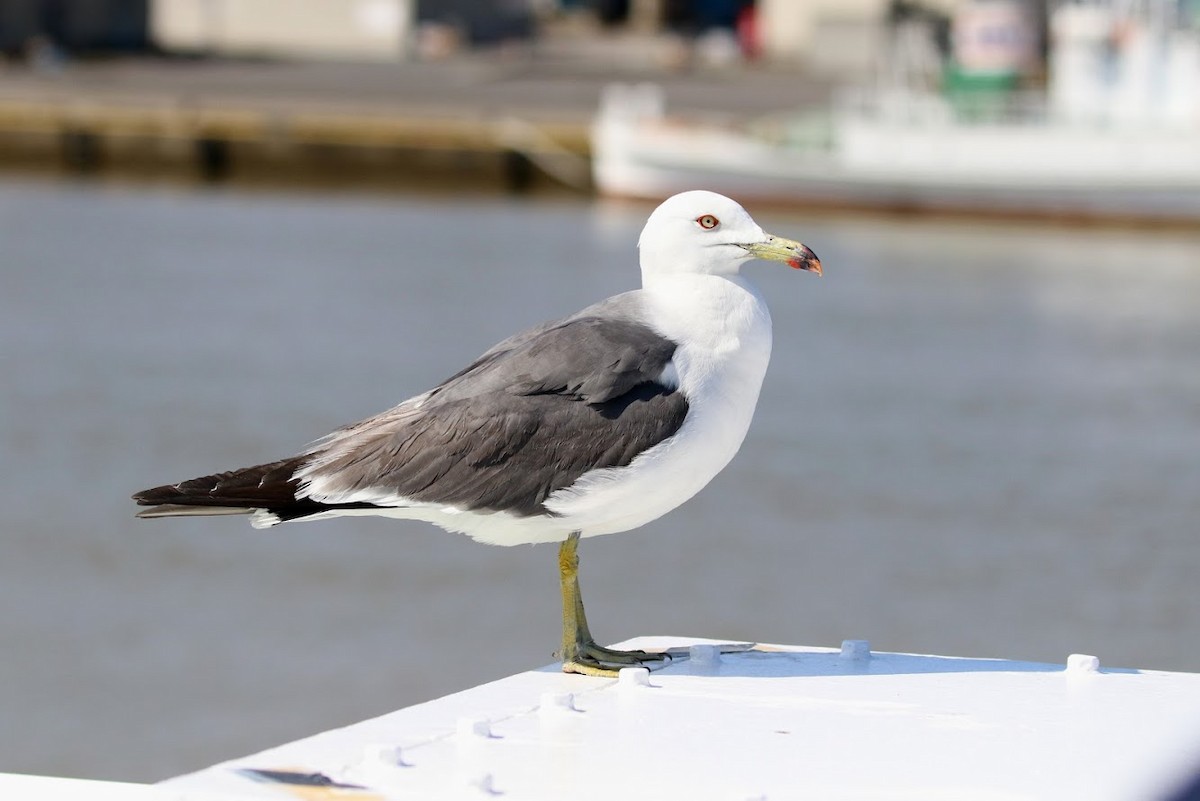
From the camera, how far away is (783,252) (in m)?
4.62

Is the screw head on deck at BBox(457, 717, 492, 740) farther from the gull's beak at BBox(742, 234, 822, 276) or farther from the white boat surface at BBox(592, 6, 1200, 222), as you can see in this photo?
the white boat surface at BBox(592, 6, 1200, 222)

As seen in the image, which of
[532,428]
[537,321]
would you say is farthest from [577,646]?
[537,321]

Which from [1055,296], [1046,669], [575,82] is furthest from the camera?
[575,82]

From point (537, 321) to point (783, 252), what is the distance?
19.6m

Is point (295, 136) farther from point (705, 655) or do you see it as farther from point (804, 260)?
point (705, 655)

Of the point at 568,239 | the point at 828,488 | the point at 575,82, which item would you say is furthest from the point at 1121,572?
the point at 575,82

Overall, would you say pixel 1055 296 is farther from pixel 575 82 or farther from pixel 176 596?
pixel 575 82

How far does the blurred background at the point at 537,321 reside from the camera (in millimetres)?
12109

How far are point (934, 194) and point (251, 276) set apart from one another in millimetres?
15997

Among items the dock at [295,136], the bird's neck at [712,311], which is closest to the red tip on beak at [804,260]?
the bird's neck at [712,311]

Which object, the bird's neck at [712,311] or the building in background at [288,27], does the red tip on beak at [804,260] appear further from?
the building in background at [288,27]

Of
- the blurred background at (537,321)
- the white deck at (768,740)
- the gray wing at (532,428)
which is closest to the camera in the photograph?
the white deck at (768,740)

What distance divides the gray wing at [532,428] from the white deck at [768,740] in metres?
0.46

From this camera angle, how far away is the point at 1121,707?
155 inches
